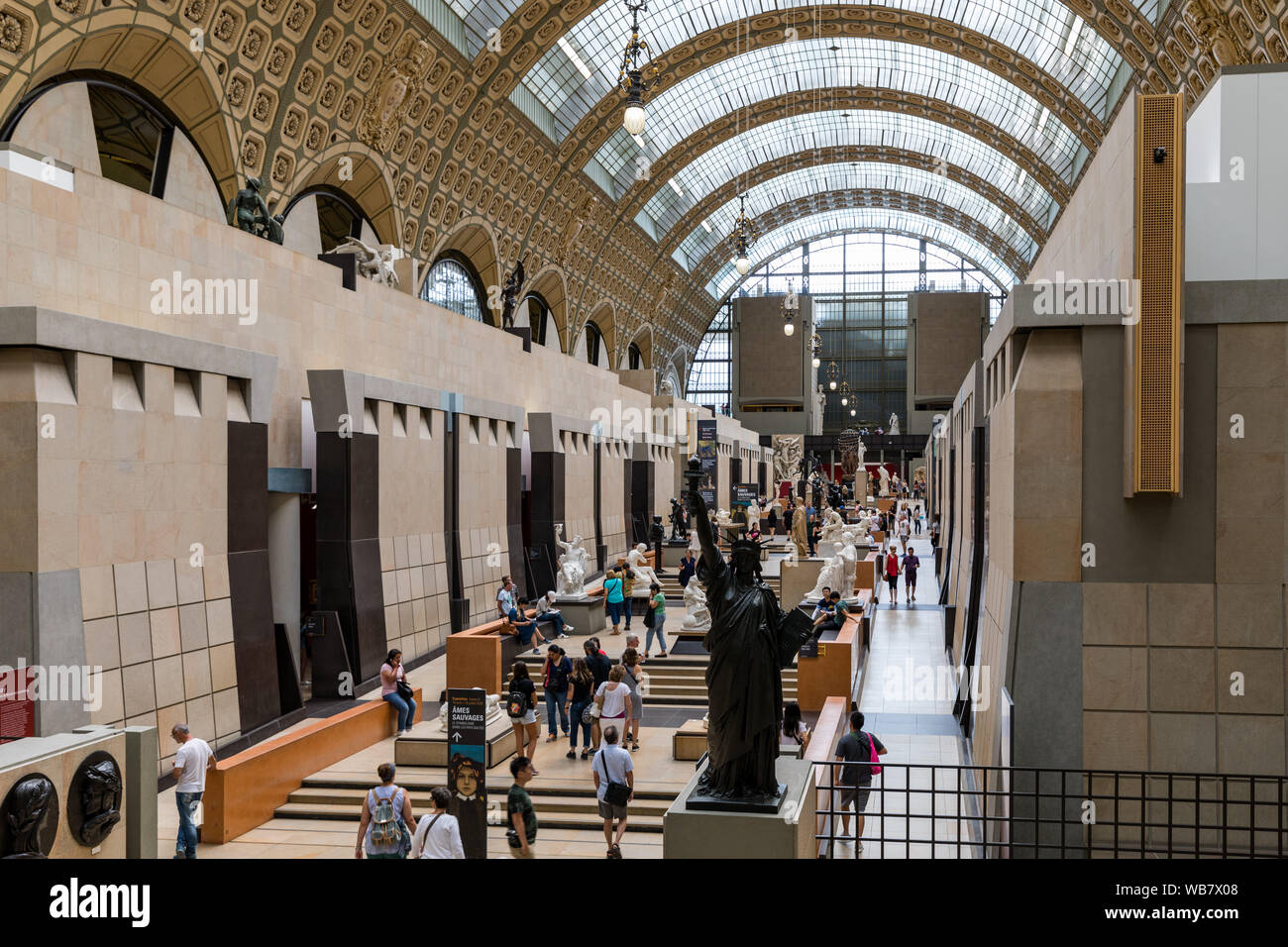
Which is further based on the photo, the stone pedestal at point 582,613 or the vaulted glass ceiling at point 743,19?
the vaulted glass ceiling at point 743,19

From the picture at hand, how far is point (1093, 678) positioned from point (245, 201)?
15512 mm

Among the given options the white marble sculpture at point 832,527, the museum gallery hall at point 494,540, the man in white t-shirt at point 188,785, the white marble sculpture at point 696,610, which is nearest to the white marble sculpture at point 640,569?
the museum gallery hall at point 494,540

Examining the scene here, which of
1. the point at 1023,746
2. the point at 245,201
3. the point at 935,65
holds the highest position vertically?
the point at 935,65

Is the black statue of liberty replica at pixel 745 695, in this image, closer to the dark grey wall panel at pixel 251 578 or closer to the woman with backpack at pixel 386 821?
the woman with backpack at pixel 386 821

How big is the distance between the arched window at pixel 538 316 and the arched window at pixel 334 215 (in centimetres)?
1475

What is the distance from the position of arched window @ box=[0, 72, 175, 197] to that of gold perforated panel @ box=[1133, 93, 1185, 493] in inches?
666

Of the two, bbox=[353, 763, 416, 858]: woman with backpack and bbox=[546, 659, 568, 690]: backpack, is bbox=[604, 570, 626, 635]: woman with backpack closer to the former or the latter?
bbox=[546, 659, 568, 690]: backpack

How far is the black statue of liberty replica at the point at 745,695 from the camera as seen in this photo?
7.45m

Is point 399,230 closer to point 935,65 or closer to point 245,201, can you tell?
point 245,201

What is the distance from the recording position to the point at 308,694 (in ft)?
55.6

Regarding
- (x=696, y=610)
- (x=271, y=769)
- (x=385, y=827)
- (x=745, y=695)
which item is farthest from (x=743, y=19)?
(x=385, y=827)

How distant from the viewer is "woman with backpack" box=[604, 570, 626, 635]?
21.5m

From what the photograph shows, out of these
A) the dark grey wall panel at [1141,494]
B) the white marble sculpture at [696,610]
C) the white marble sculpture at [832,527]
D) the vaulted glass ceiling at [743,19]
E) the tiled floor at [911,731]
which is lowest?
the tiled floor at [911,731]
